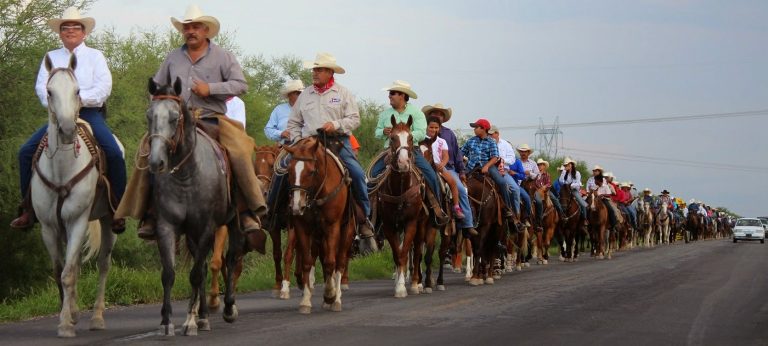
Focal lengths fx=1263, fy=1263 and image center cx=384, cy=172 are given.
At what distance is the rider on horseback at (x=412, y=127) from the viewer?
57.5ft

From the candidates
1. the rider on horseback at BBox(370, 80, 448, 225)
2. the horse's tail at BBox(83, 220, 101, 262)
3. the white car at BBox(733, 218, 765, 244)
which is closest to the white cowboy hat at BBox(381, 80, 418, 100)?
the rider on horseback at BBox(370, 80, 448, 225)

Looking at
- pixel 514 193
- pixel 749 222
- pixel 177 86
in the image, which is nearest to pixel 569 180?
pixel 514 193

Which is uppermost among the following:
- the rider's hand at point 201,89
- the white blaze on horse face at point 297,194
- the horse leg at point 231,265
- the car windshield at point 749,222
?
the car windshield at point 749,222

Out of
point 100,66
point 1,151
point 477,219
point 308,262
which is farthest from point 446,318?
point 1,151

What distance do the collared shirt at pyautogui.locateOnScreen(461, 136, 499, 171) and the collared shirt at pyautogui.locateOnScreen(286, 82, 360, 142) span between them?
7804 mm

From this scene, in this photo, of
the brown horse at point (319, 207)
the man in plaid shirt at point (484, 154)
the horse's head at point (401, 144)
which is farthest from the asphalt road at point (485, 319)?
the man in plaid shirt at point (484, 154)

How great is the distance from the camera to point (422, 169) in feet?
60.1

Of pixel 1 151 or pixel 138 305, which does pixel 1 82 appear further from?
pixel 138 305

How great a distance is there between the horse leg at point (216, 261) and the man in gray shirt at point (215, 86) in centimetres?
74

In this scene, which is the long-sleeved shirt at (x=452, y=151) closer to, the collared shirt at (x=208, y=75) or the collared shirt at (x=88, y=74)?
the collared shirt at (x=208, y=75)

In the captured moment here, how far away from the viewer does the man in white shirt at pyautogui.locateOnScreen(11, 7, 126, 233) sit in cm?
1228

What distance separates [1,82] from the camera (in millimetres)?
24672

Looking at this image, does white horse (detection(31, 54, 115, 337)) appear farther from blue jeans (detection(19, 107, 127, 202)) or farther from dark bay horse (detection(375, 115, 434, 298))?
dark bay horse (detection(375, 115, 434, 298))

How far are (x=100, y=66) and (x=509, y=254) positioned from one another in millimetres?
16691
